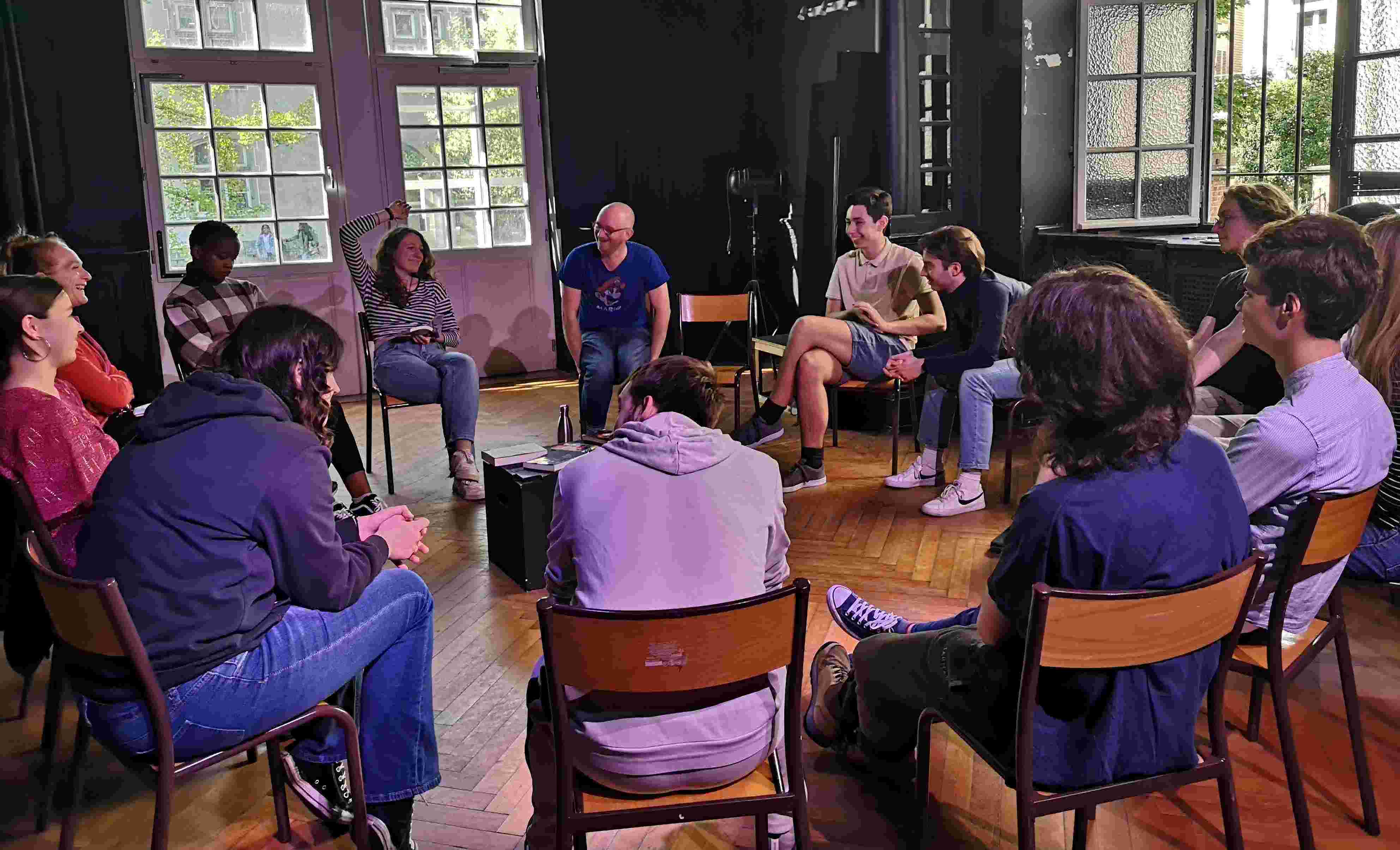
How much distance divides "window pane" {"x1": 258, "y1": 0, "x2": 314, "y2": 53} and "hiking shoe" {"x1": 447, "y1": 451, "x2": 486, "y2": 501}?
144 inches

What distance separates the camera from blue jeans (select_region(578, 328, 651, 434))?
562cm

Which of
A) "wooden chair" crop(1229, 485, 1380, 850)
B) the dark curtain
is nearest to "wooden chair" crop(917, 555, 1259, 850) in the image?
"wooden chair" crop(1229, 485, 1380, 850)

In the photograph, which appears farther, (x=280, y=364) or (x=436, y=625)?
(x=436, y=625)

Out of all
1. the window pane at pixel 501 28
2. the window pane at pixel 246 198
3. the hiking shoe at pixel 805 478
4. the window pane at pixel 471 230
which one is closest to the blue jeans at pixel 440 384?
the hiking shoe at pixel 805 478

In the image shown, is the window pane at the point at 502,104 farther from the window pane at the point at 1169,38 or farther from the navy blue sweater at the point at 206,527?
the navy blue sweater at the point at 206,527

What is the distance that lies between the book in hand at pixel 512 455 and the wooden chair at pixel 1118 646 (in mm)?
2448

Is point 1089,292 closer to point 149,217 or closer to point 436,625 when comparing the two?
point 436,625

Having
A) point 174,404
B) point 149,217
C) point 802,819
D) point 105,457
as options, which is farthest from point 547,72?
point 802,819

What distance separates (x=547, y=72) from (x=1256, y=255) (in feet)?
20.9

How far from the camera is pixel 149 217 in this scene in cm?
714

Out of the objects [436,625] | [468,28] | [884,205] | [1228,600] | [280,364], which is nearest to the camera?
[1228,600]

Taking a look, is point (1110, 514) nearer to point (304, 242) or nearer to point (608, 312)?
point (608, 312)

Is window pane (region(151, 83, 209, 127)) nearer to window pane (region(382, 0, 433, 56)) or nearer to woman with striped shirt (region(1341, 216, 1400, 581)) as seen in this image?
window pane (region(382, 0, 433, 56))

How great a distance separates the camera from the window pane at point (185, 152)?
23.4ft
